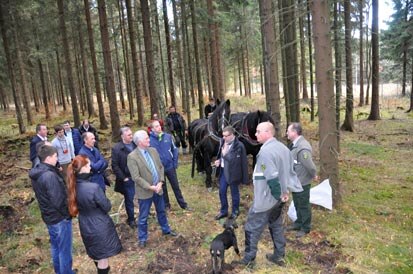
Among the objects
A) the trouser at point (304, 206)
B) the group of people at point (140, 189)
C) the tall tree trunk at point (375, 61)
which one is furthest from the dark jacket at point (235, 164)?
the tall tree trunk at point (375, 61)

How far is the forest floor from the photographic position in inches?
Answer: 217

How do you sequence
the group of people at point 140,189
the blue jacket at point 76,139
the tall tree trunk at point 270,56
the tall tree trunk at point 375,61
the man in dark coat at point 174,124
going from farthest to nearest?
the tall tree trunk at point 375,61
the man in dark coat at point 174,124
the blue jacket at point 76,139
the tall tree trunk at point 270,56
the group of people at point 140,189

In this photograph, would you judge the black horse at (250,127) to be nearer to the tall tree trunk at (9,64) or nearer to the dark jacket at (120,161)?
the dark jacket at (120,161)

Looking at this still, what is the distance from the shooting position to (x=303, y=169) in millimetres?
6379

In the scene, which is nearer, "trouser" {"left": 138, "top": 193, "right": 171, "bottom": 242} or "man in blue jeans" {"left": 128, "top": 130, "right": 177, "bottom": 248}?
"man in blue jeans" {"left": 128, "top": 130, "right": 177, "bottom": 248}

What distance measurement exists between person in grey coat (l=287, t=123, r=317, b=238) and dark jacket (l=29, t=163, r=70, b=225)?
3.95 meters

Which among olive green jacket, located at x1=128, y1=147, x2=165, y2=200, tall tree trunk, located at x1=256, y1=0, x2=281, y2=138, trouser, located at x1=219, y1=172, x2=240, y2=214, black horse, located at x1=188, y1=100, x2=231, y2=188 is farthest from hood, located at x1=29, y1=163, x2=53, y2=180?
black horse, located at x1=188, y1=100, x2=231, y2=188

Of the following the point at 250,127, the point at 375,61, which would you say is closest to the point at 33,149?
the point at 250,127

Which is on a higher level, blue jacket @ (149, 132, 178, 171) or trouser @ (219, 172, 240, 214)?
blue jacket @ (149, 132, 178, 171)

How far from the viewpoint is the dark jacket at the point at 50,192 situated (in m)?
4.74

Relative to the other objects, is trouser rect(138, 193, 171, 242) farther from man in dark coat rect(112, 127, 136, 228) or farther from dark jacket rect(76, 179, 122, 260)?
dark jacket rect(76, 179, 122, 260)

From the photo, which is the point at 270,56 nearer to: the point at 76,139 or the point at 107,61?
the point at 76,139

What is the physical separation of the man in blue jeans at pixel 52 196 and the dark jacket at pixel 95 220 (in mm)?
474

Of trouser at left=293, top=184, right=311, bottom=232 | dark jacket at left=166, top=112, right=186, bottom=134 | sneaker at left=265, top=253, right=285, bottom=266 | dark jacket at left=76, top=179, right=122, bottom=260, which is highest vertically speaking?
dark jacket at left=166, top=112, right=186, bottom=134
